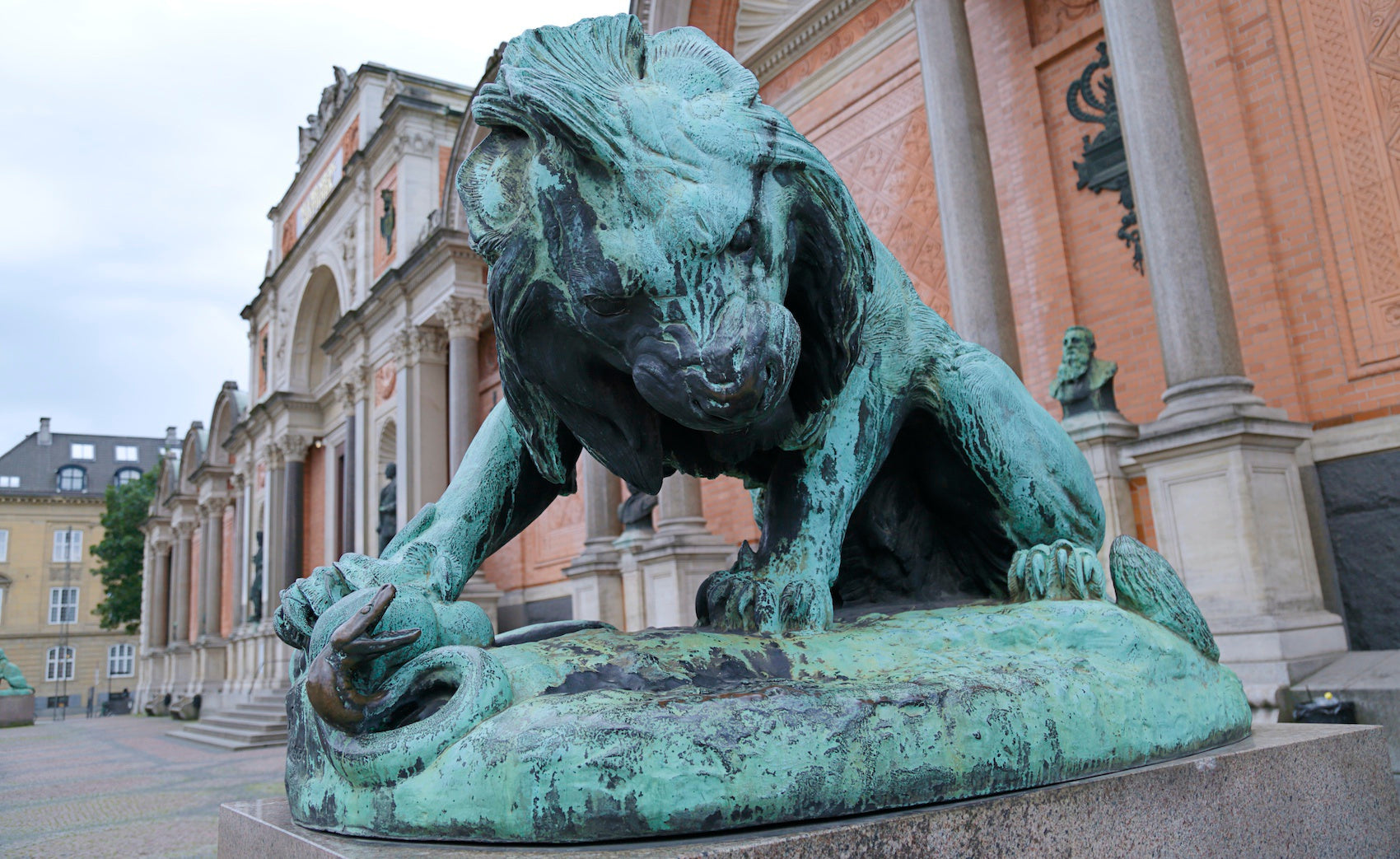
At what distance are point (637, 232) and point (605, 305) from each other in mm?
103

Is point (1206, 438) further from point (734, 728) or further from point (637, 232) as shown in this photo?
point (734, 728)

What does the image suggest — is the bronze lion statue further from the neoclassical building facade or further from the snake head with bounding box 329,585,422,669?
the neoclassical building facade

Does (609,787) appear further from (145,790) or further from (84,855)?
(145,790)

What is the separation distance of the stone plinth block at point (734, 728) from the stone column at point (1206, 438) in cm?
426

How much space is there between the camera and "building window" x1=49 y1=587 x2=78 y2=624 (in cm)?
4919

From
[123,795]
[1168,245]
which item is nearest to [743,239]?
[1168,245]

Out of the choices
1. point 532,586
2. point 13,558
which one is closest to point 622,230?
point 532,586

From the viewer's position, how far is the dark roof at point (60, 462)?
51844 millimetres

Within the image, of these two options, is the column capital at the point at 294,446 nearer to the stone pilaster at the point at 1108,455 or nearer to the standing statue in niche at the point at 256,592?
the standing statue in niche at the point at 256,592

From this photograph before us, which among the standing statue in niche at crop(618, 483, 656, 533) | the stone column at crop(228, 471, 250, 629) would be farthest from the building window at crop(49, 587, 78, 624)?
the standing statue in niche at crop(618, 483, 656, 533)

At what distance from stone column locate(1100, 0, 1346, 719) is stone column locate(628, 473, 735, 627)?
4.73 m

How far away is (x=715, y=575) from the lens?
5.60ft

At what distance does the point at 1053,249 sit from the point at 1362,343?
250 centimetres

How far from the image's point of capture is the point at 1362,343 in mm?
5922
